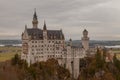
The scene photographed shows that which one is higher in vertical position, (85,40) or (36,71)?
(85,40)

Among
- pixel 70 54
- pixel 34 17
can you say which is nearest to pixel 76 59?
pixel 70 54

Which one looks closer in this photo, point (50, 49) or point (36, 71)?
point (36, 71)

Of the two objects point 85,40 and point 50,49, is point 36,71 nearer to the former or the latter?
point 50,49

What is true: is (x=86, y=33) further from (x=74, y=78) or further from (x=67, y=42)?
(x=74, y=78)

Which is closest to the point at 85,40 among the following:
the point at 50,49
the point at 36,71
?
the point at 50,49

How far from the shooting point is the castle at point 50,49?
87.5 m

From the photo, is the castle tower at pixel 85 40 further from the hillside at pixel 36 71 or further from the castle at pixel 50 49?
the hillside at pixel 36 71

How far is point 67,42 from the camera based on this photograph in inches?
3698

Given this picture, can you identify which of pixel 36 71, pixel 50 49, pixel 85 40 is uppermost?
pixel 85 40

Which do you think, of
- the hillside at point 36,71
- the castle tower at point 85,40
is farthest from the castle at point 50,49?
the castle tower at point 85,40

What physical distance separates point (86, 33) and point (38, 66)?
25.1 meters

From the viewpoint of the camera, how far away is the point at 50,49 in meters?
89.8

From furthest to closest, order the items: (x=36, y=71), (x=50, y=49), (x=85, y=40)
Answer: (x=85, y=40)
(x=50, y=49)
(x=36, y=71)

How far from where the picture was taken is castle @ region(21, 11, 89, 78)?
287 ft
